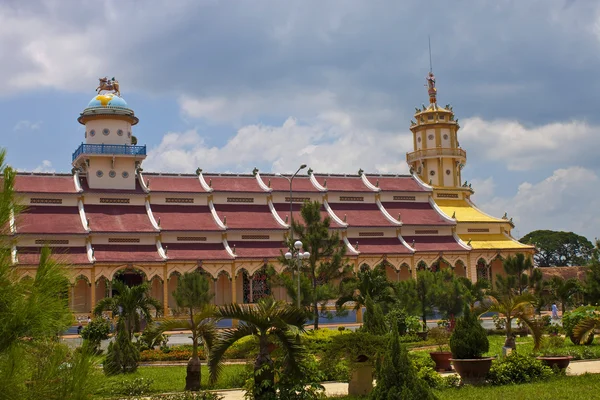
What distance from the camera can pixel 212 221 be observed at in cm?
5106

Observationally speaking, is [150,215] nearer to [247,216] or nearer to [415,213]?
[247,216]

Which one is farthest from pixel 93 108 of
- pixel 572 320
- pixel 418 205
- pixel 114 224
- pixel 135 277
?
pixel 572 320

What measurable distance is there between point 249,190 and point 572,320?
3148 cm

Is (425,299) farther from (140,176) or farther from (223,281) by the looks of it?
(140,176)

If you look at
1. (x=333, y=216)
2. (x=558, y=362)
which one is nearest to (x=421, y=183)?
(x=333, y=216)

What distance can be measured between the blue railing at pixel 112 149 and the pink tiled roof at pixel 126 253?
287 inches

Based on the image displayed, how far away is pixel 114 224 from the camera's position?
4828cm

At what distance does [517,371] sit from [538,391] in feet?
6.38

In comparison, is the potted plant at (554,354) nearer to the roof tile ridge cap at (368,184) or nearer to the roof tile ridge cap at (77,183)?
the roof tile ridge cap at (368,184)

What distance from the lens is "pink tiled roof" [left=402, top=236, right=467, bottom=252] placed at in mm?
54188

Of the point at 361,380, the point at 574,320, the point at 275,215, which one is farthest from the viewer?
the point at 275,215

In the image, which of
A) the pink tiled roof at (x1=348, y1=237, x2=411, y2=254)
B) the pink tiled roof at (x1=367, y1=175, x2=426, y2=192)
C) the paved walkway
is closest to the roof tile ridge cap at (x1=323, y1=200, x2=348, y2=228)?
the pink tiled roof at (x1=348, y1=237, x2=411, y2=254)

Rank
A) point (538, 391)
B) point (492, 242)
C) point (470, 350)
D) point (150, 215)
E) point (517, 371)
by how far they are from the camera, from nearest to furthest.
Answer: point (538, 391) < point (470, 350) < point (517, 371) < point (150, 215) < point (492, 242)

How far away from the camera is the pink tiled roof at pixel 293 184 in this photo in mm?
54969
